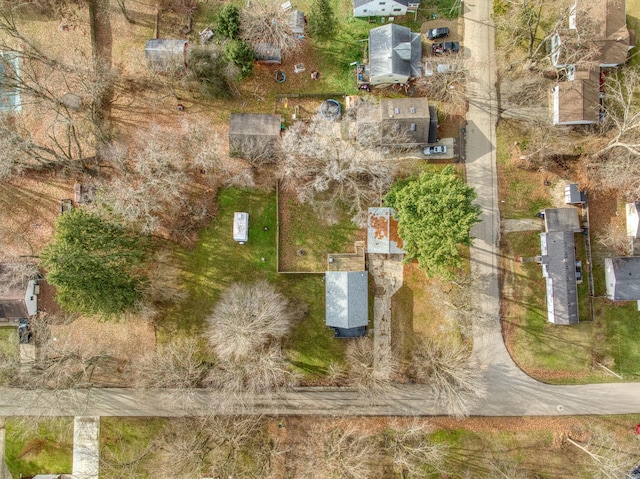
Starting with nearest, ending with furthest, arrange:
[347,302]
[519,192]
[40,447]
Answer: [347,302] → [519,192] → [40,447]

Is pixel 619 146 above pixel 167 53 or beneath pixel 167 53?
beneath

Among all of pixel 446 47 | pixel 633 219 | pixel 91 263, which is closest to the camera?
pixel 91 263

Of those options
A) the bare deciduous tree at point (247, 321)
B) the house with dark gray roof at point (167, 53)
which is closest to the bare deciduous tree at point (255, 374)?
→ the bare deciduous tree at point (247, 321)

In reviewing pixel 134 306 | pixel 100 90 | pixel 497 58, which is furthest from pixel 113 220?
pixel 497 58

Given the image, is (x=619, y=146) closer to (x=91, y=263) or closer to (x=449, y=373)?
(x=449, y=373)

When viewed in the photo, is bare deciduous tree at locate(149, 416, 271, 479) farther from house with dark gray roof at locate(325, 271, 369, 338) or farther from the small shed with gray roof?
the small shed with gray roof

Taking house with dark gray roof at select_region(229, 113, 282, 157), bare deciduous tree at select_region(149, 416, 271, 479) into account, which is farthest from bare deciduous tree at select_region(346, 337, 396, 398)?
house with dark gray roof at select_region(229, 113, 282, 157)

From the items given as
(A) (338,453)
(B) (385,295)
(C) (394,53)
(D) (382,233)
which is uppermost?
(C) (394,53)

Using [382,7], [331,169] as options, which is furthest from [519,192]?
[382,7]
